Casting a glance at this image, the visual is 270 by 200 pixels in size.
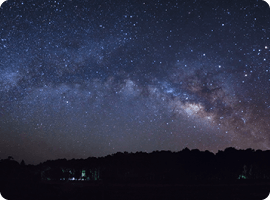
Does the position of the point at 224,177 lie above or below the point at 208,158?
below

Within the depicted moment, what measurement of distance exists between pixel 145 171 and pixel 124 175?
21.5 ft

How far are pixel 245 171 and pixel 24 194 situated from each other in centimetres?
5370

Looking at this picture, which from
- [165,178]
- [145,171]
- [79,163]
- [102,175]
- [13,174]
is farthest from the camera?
[79,163]

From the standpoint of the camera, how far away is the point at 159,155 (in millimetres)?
68312

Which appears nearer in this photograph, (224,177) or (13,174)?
(13,174)

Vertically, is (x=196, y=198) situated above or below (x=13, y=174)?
below

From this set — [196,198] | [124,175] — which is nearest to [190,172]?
[124,175]

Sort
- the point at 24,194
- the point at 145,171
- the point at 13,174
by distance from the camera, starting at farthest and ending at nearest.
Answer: the point at 145,171, the point at 13,174, the point at 24,194

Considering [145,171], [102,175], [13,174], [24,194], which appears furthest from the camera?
[102,175]

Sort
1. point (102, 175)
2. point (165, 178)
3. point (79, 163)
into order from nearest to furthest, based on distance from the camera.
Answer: point (165, 178) → point (102, 175) → point (79, 163)

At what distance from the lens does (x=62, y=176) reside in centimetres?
7281

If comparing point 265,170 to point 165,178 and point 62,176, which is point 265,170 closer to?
point 165,178

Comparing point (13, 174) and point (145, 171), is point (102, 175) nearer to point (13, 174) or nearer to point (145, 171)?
point (145, 171)

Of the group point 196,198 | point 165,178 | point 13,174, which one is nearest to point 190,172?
point 165,178
